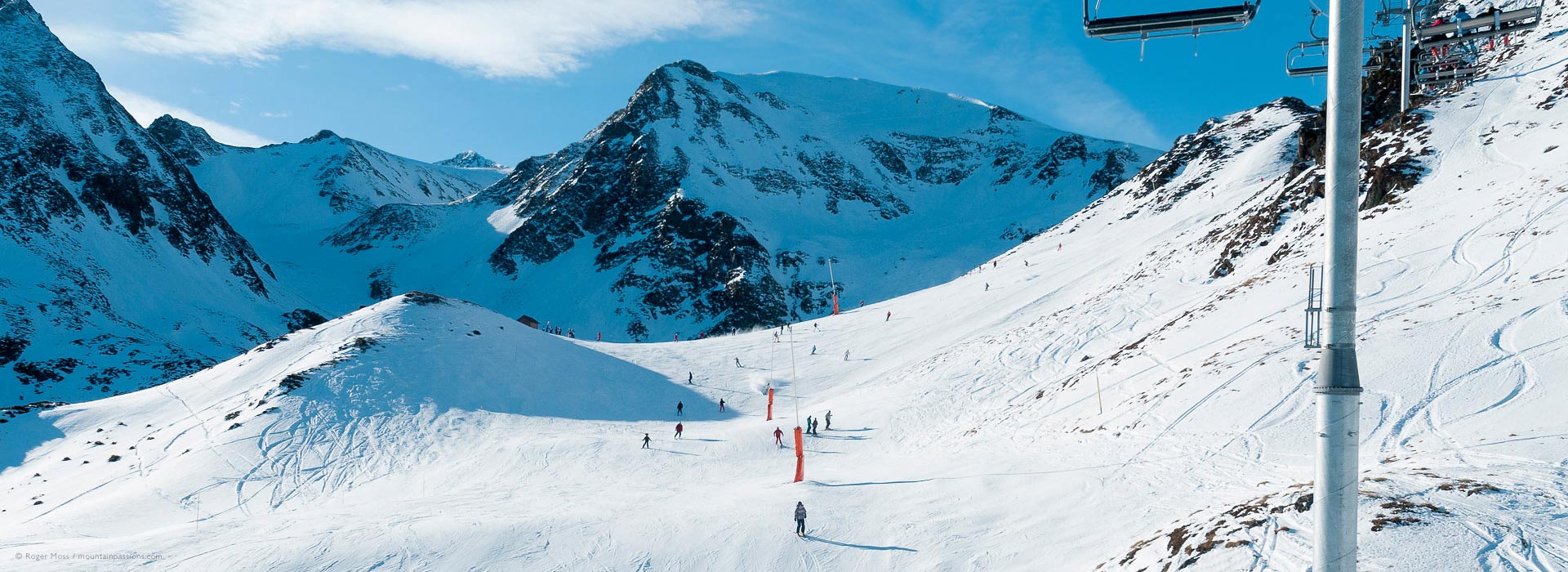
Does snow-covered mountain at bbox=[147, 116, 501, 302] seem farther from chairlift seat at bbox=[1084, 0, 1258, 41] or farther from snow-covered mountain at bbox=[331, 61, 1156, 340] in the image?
chairlift seat at bbox=[1084, 0, 1258, 41]

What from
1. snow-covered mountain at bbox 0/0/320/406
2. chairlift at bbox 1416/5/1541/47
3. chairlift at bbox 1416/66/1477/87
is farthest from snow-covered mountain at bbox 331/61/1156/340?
chairlift at bbox 1416/5/1541/47

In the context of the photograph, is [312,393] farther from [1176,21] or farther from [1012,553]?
[1176,21]

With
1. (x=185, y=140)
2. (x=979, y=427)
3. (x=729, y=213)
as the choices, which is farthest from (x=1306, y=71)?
(x=185, y=140)

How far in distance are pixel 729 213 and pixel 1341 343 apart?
368 feet

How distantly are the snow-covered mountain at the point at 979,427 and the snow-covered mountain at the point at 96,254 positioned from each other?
32465 millimetres

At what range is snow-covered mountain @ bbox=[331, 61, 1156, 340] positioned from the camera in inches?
3935

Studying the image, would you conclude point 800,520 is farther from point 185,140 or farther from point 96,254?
point 185,140

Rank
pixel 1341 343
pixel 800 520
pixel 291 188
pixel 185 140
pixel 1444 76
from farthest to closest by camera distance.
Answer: pixel 185 140 → pixel 291 188 → pixel 800 520 → pixel 1444 76 → pixel 1341 343

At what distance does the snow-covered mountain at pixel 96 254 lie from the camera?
220 feet

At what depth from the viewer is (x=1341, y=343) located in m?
4.75

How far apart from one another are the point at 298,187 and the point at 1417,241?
198m

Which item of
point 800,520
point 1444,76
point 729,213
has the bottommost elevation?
point 800,520

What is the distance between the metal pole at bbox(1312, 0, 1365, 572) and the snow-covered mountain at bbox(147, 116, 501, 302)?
14468cm

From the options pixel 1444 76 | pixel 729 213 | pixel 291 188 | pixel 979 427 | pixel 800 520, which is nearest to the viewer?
pixel 1444 76
